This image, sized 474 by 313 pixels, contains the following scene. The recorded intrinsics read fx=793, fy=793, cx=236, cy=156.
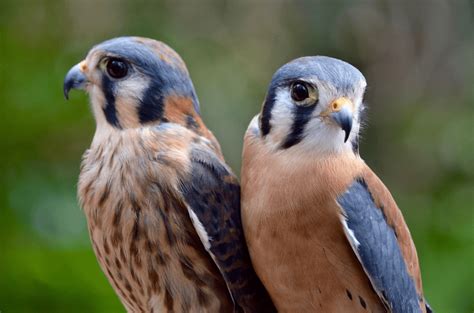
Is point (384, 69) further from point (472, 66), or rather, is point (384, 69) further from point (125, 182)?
point (125, 182)

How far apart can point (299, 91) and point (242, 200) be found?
394mm

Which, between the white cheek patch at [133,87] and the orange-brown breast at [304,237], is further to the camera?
the white cheek patch at [133,87]

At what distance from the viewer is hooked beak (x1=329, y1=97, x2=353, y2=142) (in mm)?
2260

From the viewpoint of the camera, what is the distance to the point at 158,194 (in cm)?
251

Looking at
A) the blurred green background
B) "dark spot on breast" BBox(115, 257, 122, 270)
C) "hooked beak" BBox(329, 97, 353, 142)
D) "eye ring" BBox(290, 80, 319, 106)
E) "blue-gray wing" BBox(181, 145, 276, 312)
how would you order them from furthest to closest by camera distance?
the blurred green background < "dark spot on breast" BBox(115, 257, 122, 270) < "blue-gray wing" BBox(181, 145, 276, 312) < "eye ring" BBox(290, 80, 319, 106) < "hooked beak" BBox(329, 97, 353, 142)

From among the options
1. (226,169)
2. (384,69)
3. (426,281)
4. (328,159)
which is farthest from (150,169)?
(384,69)

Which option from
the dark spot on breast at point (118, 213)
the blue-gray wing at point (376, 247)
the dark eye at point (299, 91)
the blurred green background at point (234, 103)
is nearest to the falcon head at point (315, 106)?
the dark eye at point (299, 91)

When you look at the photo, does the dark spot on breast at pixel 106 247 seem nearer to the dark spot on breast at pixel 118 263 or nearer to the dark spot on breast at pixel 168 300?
the dark spot on breast at pixel 118 263

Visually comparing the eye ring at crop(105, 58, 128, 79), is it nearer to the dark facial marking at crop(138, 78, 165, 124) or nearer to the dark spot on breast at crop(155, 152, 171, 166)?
the dark facial marking at crop(138, 78, 165, 124)

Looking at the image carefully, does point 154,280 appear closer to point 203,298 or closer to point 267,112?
point 203,298

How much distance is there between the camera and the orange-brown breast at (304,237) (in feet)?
7.82

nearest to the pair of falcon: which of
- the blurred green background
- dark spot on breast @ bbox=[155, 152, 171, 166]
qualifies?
dark spot on breast @ bbox=[155, 152, 171, 166]

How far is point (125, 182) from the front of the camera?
2533mm

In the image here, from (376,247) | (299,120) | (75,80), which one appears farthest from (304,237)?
(75,80)
